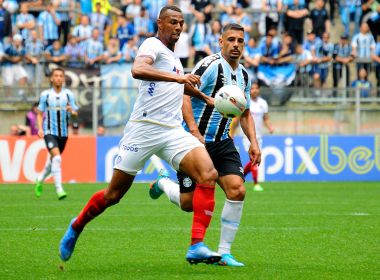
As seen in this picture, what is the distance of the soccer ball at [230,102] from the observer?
8953 mm

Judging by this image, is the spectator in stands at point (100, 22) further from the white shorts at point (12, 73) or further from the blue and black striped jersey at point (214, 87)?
the blue and black striped jersey at point (214, 87)

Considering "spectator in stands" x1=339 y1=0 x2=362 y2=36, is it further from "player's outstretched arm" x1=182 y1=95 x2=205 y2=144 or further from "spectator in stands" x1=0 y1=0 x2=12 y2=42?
"player's outstretched arm" x1=182 y1=95 x2=205 y2=144

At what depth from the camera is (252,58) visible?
25891 mm

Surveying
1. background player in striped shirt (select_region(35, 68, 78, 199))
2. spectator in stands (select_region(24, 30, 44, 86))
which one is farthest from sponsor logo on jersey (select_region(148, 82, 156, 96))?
spectator in stands (select_region(24, 30, 44, 86))

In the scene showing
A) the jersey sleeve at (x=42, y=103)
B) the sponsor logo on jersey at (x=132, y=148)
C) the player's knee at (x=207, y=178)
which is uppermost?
the sponsor logo on jersey at (x=132, y=148)

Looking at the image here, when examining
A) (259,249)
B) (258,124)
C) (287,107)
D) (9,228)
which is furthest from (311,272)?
(287,107)

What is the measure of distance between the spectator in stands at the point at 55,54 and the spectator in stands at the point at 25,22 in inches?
27.0

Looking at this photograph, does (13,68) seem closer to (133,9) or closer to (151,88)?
(133,9)

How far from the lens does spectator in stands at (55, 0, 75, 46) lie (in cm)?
2627

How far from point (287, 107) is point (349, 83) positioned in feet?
9.29

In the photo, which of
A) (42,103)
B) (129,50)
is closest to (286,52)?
(129,50)

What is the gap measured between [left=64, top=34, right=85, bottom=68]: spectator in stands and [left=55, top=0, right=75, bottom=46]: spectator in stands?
0.74 metres

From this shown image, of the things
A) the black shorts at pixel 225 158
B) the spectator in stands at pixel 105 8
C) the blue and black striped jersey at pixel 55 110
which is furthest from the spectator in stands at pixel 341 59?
the black shorts at pixel 225 158

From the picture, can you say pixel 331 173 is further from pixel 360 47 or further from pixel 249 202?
pixel 249 202
